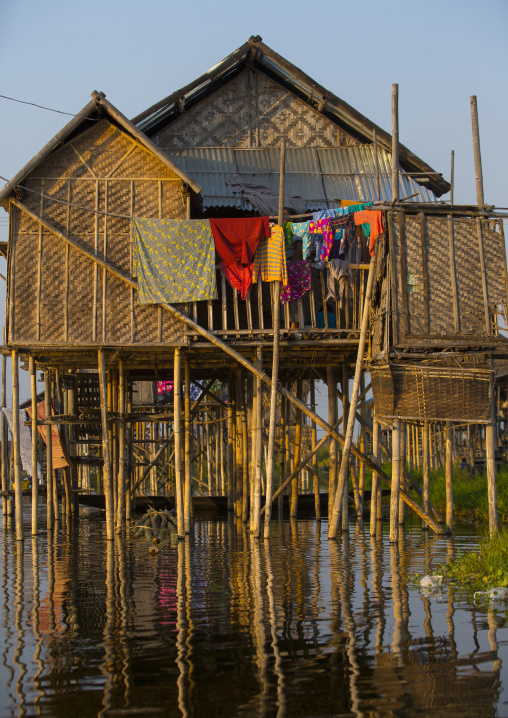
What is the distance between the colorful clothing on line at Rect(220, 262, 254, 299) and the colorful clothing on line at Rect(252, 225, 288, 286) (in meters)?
0.11

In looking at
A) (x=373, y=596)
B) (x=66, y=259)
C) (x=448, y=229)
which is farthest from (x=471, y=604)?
(x=66, y=259)

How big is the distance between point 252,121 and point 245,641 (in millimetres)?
12332

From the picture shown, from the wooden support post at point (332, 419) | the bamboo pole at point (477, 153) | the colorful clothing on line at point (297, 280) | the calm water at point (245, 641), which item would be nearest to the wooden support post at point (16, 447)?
the calm water at point (245, 641)

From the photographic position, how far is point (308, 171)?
1666 cm

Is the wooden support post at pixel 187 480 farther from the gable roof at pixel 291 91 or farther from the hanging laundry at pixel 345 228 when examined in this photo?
the gable roof at pixel 291 91

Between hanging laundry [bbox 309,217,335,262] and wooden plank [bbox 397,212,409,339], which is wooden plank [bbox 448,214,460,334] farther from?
hanging laundry [bbox 309,217,335,262]

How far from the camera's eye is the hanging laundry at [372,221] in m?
14.1

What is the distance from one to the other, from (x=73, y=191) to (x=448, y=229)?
639 cm

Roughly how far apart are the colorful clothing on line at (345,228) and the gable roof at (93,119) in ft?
7.82

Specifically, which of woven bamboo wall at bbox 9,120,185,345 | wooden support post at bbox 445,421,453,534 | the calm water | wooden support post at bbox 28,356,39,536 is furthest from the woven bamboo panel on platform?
wooden support post at bbox 28,356,39,536

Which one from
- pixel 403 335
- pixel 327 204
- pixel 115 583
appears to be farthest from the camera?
pixel 327 204

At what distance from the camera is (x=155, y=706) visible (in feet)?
17.6

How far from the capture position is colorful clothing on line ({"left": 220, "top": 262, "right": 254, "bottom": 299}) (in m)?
14.6

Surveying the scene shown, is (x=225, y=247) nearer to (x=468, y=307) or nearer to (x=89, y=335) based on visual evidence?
(x=89, y=335)
